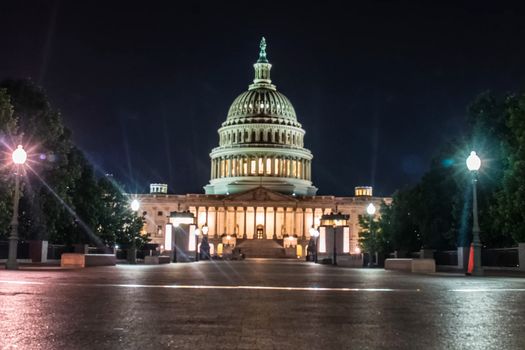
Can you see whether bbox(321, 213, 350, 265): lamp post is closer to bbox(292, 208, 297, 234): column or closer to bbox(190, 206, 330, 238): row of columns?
bbox(292, 208, 297, 234): column

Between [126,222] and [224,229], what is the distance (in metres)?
82.9

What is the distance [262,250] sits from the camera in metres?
130

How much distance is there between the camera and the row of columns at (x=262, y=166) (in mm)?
179750

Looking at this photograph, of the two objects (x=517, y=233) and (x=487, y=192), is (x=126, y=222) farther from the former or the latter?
(x=517, y=233)

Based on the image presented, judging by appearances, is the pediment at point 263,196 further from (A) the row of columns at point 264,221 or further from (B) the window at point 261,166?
(B) the window at point 261,166

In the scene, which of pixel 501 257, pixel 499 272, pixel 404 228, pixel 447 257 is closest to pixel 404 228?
pixel 404 228

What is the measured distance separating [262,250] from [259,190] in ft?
114

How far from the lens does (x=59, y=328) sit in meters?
10.1

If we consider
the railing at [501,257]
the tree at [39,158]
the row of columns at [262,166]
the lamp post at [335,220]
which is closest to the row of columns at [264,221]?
the row of columns at [262,166]

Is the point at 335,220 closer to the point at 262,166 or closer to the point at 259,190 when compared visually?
the point at 259,190

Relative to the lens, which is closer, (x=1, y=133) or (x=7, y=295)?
(x=7, y=295)

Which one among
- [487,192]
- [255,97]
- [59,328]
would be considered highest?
[255,97]

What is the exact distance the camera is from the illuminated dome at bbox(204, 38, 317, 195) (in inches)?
7047

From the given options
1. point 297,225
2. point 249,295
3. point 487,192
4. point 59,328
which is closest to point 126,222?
point 487,192
